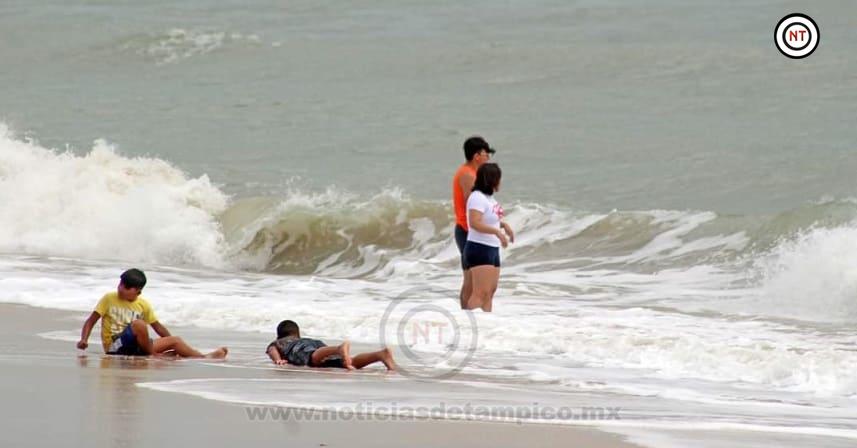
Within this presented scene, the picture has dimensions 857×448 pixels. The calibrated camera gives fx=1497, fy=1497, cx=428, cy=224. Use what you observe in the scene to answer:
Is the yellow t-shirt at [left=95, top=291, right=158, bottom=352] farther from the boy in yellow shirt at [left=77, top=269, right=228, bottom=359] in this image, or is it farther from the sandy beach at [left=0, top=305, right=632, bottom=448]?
the sandy beach at [left=0, top=305, right=632, bottom=448]

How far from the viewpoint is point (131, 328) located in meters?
8.68

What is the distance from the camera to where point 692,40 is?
24359 mm

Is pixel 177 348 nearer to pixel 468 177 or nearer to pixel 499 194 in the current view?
pixel 468 177

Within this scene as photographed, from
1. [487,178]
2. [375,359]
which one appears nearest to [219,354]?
[375,359]

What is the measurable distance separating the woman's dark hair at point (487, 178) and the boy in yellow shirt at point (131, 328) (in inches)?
88.8

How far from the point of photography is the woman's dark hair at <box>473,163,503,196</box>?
991cm

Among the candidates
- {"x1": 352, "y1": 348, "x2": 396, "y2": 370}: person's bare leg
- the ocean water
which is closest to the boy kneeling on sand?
{"x1": 352, "y1": 348, "x2": 396, "y2": 370}: person's bare leg

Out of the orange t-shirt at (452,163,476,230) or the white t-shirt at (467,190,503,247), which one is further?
the orange t-shirt at (452,163,476,230)

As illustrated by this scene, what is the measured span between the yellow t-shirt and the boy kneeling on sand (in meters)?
1.04

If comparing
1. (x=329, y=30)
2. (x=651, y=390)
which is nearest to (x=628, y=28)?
(x=329, y=30)

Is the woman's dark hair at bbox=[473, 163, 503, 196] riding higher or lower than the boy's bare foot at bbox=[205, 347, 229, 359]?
higher

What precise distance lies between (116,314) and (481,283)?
2.48m

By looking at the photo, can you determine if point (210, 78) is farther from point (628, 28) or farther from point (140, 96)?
point (628, 28)

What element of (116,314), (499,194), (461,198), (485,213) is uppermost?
(499,194)
